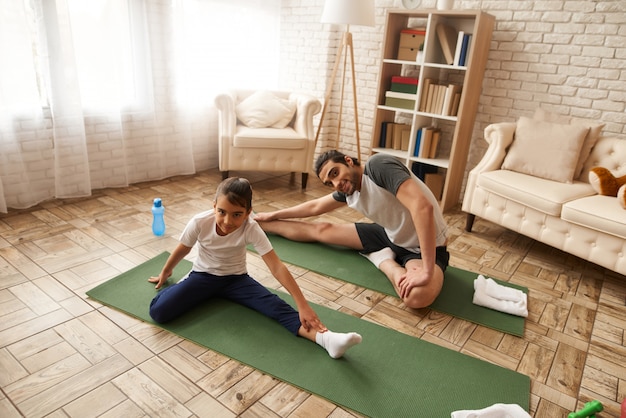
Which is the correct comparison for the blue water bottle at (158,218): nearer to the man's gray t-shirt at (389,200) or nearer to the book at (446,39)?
the man's gray t-shirt at (389,200)

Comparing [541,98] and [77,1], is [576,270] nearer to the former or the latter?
[541,98]

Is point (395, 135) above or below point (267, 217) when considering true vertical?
above

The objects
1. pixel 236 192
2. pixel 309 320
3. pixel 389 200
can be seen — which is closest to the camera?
pixel 236 192

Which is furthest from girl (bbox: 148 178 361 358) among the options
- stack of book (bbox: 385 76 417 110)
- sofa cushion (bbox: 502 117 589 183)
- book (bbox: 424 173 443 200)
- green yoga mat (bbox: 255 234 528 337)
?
stack of book (bbox: 385 76 417 110)

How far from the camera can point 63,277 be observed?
7.14ft

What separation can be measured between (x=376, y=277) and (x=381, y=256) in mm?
121

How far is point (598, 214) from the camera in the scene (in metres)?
2.38

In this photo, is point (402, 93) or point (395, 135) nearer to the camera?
point (402, 93)

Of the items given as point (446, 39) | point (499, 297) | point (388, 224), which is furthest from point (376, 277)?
A: point (446, 39)

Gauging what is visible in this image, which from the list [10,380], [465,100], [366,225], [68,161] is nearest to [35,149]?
[68,161]

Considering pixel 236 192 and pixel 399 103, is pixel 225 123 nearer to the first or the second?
pixel 399 103

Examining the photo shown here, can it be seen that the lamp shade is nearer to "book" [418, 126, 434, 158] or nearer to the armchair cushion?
the armchair cushion

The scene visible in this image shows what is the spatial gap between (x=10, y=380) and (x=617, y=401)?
7.11ft

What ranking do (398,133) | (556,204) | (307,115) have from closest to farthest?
(556,204) < (307,115) < (398,133)
